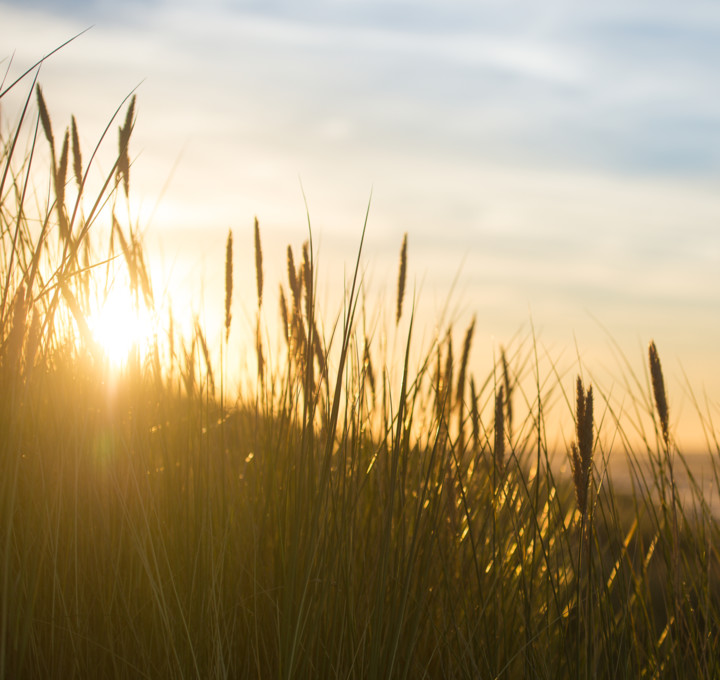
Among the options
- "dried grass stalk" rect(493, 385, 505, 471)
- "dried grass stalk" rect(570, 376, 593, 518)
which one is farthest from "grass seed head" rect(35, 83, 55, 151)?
"dried grass stalk" rect(570, 376, 593, 518)

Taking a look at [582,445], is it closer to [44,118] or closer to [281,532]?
[281,532]

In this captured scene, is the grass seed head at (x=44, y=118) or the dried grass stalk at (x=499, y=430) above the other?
the grass seed head at (x=44, y=118)

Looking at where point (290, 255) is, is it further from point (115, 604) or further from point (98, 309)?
point (115, 604)

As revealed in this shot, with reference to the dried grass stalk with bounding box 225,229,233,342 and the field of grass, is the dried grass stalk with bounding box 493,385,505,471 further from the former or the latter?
the dried grass stalk with bounding box 225,229,233,342

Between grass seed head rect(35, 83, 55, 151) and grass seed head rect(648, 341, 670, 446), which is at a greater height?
A: grass seed head rect(35, 83, 55, 151)

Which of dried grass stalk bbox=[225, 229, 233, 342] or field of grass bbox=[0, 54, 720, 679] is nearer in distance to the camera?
field of grass bbox=[0, 54, 720, 679]

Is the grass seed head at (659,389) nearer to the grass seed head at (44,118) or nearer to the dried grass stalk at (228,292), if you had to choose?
the dried grass stalk at (228,292)

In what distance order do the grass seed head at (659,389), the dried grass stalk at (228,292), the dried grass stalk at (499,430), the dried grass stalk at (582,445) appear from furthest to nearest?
the dried grass stalk at (228,292) → the dried grass stalk at (499,430) → the grass seed head at (659,389) → the dried grass stalk at (582,445)

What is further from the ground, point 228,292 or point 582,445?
point 228,292

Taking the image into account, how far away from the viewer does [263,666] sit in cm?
142

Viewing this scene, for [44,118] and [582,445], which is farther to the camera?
[44,118]

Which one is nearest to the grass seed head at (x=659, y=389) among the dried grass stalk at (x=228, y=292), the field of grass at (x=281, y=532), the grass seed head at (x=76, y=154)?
the field of grass at (x=281, y=532)

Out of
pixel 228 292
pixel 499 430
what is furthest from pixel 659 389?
pixel 228 292

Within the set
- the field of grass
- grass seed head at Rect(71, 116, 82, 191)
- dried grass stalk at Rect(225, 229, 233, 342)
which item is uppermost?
grass seed head at Rect(71, 116, 82, 191)
